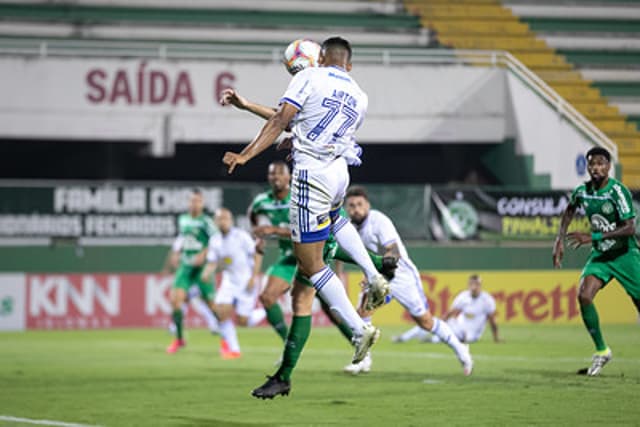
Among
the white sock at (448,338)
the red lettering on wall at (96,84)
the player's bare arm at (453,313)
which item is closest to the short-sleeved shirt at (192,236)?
the player's bare arm at (453,313)

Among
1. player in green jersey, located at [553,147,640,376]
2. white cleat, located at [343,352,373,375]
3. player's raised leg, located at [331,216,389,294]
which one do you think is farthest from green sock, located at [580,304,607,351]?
player's raised leg, located at [331,216,389,294]

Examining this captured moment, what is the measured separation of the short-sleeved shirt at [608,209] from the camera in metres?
11.9

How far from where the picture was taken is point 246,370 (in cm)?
1373

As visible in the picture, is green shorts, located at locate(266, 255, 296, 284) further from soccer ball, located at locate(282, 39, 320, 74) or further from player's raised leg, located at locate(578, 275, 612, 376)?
soccer ball, located at locate(282, 39, 320, 74)

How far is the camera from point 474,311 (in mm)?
20281

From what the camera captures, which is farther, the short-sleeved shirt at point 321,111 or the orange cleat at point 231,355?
the orange cleat at point 231,355

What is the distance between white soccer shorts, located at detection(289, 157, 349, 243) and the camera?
829cm

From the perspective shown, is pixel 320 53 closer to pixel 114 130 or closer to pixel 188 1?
pixel 114 130

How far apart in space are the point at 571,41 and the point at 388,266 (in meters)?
22.3

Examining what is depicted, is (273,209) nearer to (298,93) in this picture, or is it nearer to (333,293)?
(333,293)

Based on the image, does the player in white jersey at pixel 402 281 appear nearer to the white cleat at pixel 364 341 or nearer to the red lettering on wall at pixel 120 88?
the white cleat at pixel 364 341

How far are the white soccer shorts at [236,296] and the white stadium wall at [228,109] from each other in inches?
332

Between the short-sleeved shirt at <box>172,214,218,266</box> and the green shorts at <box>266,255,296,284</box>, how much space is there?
16.2 feet

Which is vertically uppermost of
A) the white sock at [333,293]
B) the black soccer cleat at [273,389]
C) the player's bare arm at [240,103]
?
the player's bare arm at [240,103]
